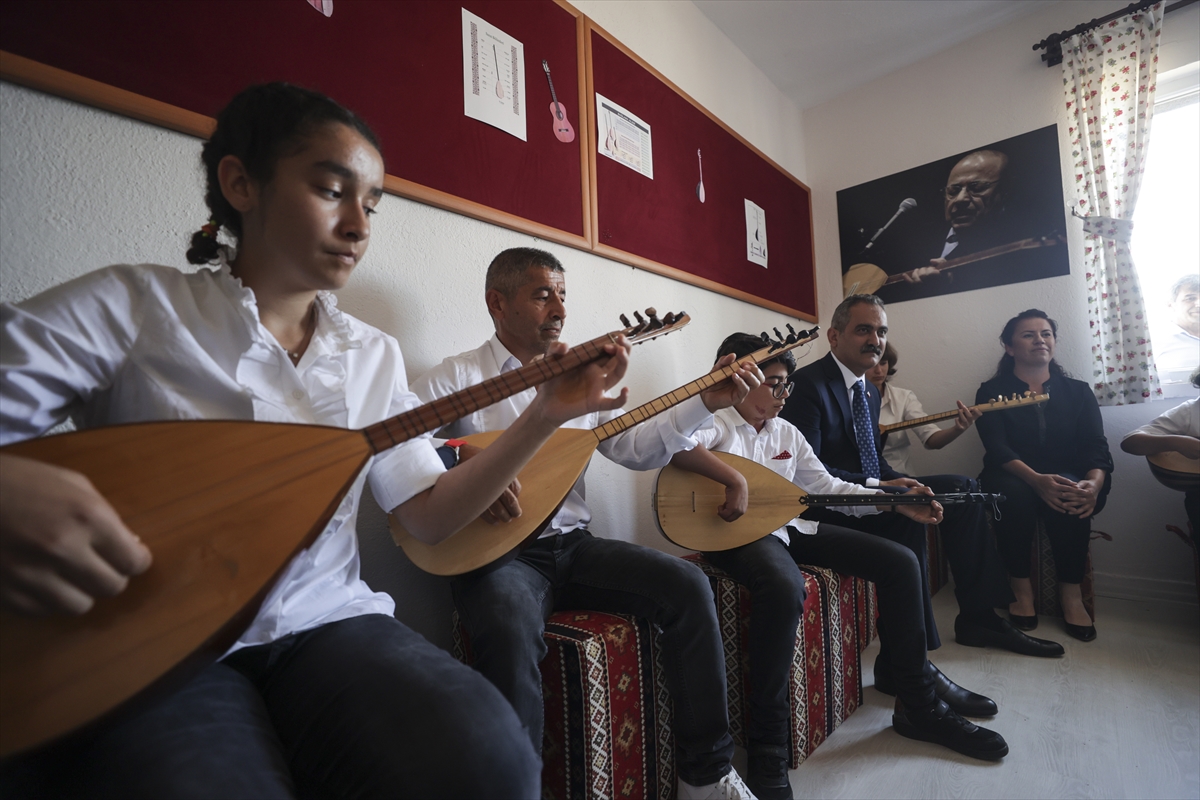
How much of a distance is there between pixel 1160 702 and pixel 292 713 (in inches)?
89.9

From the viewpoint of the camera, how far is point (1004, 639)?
2062 millimetres

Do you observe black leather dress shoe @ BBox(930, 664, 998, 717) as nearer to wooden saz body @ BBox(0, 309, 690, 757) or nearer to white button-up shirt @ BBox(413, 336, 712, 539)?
white button-up shirt @ BBox(413, 336, 712, 539)

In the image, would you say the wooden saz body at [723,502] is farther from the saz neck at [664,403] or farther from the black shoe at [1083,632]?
the black shoe at [1083,632]

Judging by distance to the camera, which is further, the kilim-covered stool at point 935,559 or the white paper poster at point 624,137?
the kilim-covered stool at point 935,559

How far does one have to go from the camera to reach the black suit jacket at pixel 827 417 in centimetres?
205

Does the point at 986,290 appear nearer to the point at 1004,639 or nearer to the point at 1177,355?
the point at 1177,355

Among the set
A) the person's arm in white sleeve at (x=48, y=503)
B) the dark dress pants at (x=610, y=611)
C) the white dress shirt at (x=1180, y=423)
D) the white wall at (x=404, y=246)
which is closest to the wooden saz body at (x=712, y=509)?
the dark dress pants at (x=610, y=611)

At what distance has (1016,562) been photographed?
7.59ft

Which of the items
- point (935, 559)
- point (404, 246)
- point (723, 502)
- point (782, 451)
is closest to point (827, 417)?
point (782, 451)

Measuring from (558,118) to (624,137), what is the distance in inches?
13.8

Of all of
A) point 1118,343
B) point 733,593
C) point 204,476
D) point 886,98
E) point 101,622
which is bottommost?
point 733,593

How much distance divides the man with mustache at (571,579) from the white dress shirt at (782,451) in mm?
354

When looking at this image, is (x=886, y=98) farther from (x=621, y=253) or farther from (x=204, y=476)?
(x=204, y=476)

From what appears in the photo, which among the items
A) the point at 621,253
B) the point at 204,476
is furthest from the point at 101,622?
the point at 621,253
